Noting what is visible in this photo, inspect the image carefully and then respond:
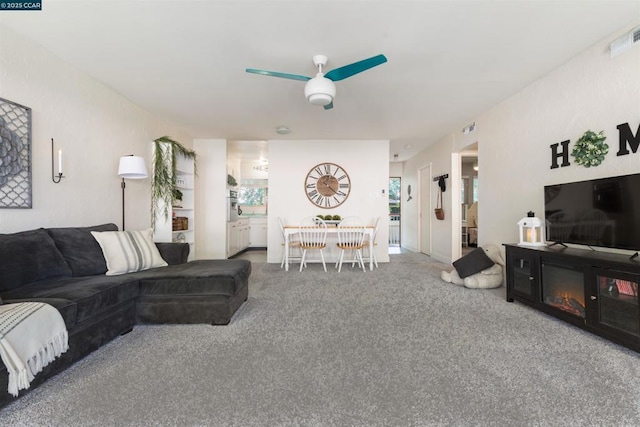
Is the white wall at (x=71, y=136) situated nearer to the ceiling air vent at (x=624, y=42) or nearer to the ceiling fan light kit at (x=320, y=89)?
the ceiling fan light kit at (x=320, y=89)

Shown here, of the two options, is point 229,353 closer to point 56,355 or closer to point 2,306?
point 56,355

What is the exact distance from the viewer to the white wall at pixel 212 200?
17.6ft

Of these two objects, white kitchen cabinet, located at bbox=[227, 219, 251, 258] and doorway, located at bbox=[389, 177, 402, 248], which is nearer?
white kitchen cabinet, located at bbox=[227, 219, 251, 258]

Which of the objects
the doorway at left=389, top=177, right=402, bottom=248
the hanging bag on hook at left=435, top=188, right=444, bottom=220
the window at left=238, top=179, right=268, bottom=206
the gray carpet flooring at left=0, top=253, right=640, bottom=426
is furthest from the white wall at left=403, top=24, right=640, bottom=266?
the window at left=238, top=179, right=268, bottom=206

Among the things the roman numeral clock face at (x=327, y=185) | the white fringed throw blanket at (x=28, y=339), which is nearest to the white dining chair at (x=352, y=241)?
the roman numeral clock face at (x=327, y=185)

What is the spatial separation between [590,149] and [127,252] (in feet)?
14.1

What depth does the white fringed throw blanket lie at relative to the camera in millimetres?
1299

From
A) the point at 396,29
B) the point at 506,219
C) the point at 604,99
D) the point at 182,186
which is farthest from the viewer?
the point at 182,186

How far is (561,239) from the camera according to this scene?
8.43 feet

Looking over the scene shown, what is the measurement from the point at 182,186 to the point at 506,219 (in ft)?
15.6

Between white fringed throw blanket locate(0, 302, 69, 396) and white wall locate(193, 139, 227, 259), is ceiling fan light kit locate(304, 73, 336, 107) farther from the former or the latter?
white wall locate(193, 139, 227, 259)

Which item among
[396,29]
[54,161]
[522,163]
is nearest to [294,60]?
[396,29]

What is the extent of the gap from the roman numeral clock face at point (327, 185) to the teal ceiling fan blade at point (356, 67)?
306 centimetres

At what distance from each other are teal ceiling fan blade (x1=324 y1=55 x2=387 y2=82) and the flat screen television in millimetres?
2007
